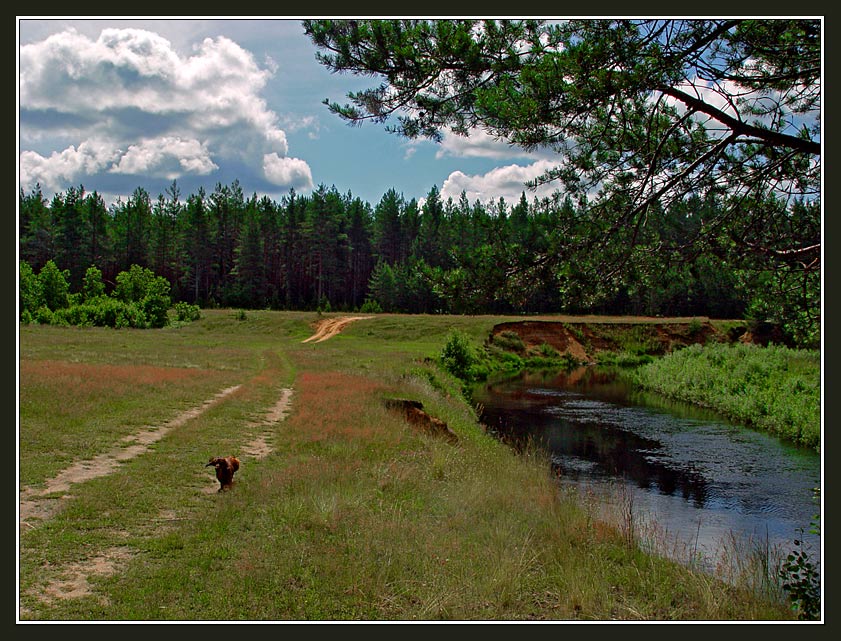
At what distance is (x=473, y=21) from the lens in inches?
323

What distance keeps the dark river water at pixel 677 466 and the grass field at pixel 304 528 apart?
2394 mm

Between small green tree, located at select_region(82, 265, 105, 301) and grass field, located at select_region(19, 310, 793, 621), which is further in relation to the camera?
small green tree, located at select_region(82, 265, 105, 301)

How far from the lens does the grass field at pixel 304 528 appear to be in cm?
688

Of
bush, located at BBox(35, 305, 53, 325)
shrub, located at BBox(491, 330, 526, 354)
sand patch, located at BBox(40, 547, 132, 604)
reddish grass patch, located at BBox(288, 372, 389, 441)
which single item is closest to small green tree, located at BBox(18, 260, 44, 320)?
bush, located at BBox(35, 305, 53, 325)

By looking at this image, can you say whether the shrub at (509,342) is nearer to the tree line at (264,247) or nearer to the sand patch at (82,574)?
the tree line at (264,247)

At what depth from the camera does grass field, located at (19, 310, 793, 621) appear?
6.88 metres

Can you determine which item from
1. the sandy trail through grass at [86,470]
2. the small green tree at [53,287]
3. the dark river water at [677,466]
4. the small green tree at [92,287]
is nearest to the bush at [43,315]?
the small green tree at [53,287]

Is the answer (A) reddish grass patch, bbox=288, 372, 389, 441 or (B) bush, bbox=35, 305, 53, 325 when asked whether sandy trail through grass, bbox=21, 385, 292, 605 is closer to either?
(A) reddish grass patch, bbox=288, 372, 389, 441

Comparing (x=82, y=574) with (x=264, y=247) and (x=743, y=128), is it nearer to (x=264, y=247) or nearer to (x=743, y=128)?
(x=743, y=128)

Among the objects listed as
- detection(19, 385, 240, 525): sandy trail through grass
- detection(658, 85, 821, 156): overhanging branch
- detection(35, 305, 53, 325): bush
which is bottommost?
detection(19, 385, 240, 525): sandy trail through grass

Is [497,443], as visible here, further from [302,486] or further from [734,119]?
[734,119]

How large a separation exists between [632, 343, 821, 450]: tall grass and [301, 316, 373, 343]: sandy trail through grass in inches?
1122

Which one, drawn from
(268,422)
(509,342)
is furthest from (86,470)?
(509,342)

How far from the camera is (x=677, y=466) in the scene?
1992cm
